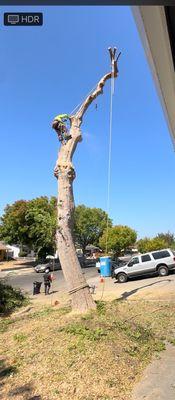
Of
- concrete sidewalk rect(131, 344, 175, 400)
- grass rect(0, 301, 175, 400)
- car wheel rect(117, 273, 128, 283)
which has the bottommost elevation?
concrete sidewalk rect(131, 344, 175, 400)

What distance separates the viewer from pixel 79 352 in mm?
7754

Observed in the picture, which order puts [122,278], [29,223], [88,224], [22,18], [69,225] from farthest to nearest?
1. [88,224]
2. [29,223]
3. [122,278]
4. [69,225]
5. [22,18]

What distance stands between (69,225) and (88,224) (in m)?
64.1

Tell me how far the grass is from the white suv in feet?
50.1

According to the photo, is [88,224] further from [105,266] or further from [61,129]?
[61,129]

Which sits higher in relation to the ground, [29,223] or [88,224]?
[88,224]

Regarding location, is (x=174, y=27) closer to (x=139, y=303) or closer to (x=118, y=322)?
(x=118, y=322)

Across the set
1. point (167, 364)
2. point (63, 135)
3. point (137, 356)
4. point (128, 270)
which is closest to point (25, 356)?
point (137, 356)

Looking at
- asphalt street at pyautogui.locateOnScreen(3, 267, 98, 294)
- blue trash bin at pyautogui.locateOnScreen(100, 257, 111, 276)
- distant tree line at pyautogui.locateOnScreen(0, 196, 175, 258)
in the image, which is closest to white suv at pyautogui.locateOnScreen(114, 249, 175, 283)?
asphalt street at pyautogui.locateOnScreen(3, 267, 98, 294)

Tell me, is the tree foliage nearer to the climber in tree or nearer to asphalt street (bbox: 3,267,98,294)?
asphalt street (bbox: 3,267,98,294)

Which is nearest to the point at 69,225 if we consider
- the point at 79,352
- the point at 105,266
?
the point at 79,352

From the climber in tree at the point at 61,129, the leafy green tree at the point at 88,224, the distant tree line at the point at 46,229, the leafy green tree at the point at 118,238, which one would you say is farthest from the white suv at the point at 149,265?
the leafy green tree at the point at 88,224

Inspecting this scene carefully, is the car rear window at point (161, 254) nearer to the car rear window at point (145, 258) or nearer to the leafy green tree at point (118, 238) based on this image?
the car rear window at point (145, 258)

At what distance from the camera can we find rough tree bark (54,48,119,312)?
11.6 meters
